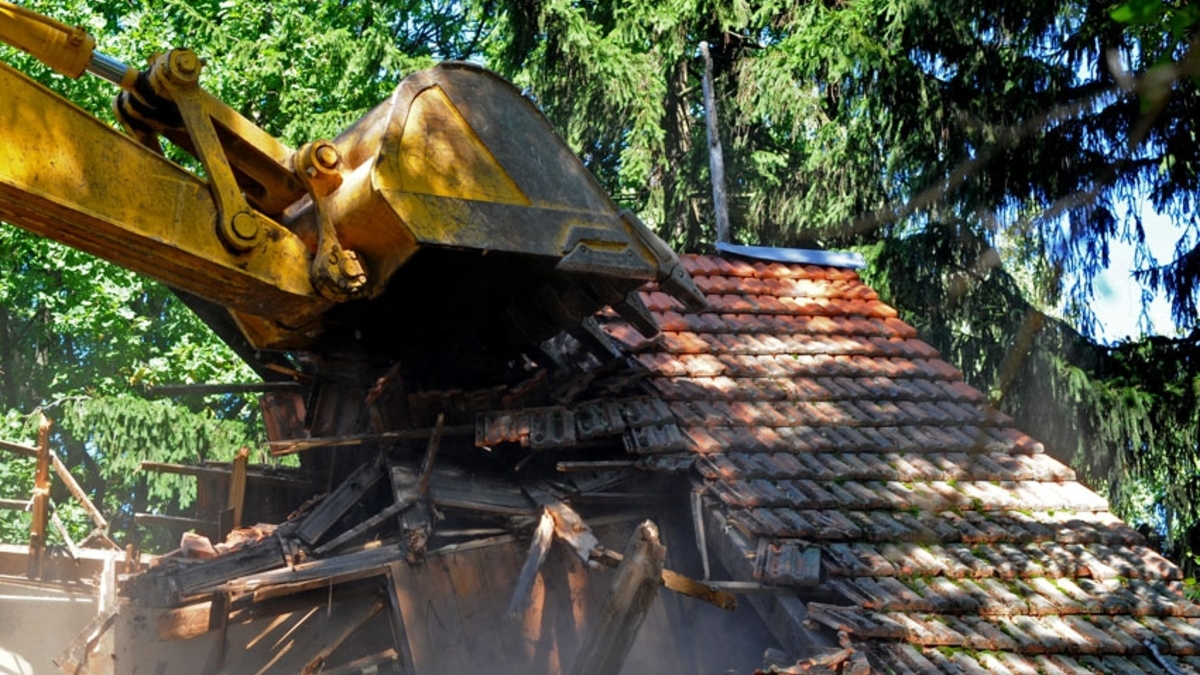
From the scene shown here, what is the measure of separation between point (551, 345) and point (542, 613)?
1.91 metres

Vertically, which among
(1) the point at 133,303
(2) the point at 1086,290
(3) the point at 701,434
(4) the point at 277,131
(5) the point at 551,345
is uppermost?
(4) the point at 277,131

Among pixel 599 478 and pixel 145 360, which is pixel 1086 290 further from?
pixel 145 360

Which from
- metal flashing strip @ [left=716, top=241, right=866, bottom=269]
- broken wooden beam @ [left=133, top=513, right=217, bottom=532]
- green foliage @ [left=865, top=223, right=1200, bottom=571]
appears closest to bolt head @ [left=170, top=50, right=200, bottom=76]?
broken wooden beam @ [left=133, top=513, right=217, bottom=532]

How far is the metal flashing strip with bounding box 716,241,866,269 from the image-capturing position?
11.0 metres

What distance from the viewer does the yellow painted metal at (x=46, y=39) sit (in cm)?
549

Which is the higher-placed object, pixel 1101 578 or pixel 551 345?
pixel 551 345

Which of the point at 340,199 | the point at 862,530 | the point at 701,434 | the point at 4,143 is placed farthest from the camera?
the point at 701,434

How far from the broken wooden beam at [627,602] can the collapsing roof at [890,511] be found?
31.3 inches

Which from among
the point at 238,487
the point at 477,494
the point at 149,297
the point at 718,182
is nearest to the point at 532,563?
the point at 477,494

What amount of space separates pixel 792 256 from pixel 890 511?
3.63 metres

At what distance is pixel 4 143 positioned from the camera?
5195 millimetres

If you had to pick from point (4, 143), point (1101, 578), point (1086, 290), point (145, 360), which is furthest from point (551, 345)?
point (145, 360)

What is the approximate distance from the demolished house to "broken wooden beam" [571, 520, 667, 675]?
1 cm

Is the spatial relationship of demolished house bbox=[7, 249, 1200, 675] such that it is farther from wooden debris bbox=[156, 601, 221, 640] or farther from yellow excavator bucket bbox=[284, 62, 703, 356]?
yellow excavator bucket bbox=[284, 62, 703, 356]
